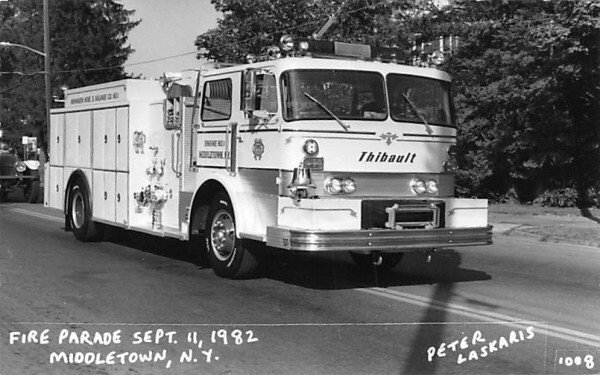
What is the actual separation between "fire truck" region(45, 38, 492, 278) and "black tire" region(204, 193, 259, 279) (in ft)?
0.05

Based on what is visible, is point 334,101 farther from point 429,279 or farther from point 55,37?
point 55,37

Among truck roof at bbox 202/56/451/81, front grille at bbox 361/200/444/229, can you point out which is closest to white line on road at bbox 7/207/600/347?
front grille at bbox 361/200/444/229

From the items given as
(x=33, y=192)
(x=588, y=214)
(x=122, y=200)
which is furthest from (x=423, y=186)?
(x=33, y=192)

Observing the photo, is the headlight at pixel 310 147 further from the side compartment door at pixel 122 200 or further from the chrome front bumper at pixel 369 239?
the side compartment door at pixel 122 200

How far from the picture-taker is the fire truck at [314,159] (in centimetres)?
766

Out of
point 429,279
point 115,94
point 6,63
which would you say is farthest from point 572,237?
point 6,63

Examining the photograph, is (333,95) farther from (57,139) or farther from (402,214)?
(57,139)

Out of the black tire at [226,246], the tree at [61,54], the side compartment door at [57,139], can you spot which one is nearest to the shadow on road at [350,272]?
the black tire at [226,246]

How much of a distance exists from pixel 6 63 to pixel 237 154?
137 ft

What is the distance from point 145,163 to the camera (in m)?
10.7

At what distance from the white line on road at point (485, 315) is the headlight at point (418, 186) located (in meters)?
1.18

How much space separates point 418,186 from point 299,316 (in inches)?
93.3

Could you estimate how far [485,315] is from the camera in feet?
22.8

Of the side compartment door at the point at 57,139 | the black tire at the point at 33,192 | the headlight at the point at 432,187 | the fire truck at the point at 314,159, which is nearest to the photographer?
the fire truck at the point at 314,159
